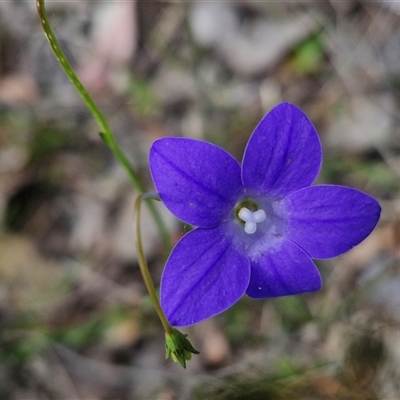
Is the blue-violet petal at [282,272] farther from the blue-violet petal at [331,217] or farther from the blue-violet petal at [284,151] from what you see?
the blue-violet petal at [284,151]

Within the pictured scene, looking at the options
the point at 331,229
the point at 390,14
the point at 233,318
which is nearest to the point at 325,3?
the point at 390,14

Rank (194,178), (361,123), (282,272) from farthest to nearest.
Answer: (361,123)
(282,272)
(194,178)

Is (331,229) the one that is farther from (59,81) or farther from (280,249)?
(59,81)

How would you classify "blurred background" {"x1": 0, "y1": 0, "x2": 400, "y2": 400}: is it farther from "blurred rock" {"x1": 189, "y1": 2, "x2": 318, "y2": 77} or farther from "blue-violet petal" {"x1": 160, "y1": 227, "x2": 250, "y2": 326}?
"blue-violet petal" {"x1": 160, "y1": 227, "x2": 250, "y2": 326}

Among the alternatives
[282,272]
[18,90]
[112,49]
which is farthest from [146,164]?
[282,272]

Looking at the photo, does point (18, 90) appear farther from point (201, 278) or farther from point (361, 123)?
point (201, 278)

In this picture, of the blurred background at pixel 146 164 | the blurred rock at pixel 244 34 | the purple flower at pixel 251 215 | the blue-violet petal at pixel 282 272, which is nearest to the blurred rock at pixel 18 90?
the blurred background at pixel 146 164
